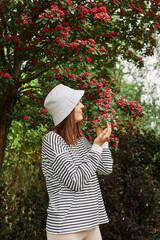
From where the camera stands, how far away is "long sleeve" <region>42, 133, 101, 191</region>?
161 centimetres

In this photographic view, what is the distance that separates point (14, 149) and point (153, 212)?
10.3 ft

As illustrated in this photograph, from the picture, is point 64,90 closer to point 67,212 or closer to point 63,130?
point 63,130

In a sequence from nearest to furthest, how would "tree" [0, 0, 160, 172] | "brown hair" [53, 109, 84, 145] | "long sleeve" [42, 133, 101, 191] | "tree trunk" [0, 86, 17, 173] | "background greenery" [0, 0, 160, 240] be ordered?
"long sleeve" [42, 133, 101, 191] < "brown hair" [53, 109, 84, 145] < "tree" [0, 0, 160, 172] < "background greenery" [0, 0, 160, 240] < "tree trunk" [0, 86, 17, 173]

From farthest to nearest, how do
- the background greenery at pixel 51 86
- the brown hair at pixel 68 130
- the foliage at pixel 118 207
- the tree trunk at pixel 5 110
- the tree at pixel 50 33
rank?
1. the tree trunk at pixel 5 110
2. the foliage at pixel 118 207
3. the background greenery at pixel 51 86
4. the tree at pixel 50 33
5. the brown hair at pixel 68 130

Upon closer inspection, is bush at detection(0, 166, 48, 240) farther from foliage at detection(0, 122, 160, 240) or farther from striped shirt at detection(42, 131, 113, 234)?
striped shirt at detection(42, 131, 113, 234)

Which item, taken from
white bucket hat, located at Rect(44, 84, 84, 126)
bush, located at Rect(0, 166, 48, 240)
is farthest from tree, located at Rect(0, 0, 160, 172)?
white bucket hat, located at Rect(44, 84, 84, 126)

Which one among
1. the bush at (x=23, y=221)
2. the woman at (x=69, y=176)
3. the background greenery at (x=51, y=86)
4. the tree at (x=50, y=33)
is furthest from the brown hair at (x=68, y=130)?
the bush at (x=23, y=221)

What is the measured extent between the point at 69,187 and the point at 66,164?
133mm

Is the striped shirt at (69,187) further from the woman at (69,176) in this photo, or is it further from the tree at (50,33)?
the tree at (50,33)

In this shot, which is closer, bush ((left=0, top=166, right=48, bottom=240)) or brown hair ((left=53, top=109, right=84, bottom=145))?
brown hair ((left=53, top=109, right=84, bottom=145))

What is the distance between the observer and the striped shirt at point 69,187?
63.7 inches

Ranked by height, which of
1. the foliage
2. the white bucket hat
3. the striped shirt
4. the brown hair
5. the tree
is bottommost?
the foliage

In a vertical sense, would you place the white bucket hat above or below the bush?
above

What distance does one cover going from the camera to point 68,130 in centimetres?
181
